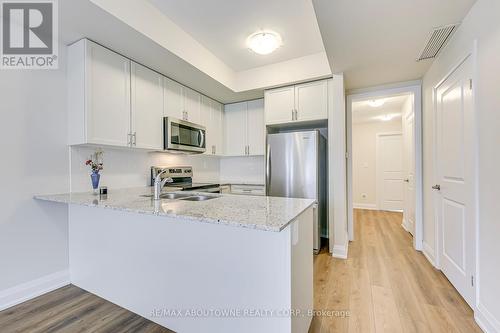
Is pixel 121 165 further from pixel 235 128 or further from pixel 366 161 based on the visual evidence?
pixel 366 161

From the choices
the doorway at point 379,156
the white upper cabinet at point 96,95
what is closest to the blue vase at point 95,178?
the white upper cabinet at point 96,95

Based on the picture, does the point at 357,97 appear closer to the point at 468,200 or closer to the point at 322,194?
the point at 322,194

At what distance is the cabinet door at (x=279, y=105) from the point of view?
3242 millimetres

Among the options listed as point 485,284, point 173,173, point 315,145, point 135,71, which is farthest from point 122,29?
point 485,284

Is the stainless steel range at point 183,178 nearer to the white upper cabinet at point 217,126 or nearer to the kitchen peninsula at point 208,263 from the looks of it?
the white upper cabinet at point 217,126

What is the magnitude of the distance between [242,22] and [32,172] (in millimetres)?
2413

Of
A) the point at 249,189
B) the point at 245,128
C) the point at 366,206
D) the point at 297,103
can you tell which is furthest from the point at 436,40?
the point at 366,206

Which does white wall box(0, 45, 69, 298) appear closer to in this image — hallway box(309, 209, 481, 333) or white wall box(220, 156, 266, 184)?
hallway box(309, 209, 481, 333)

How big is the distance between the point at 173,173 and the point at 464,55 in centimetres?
334

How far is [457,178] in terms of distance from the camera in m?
2.00

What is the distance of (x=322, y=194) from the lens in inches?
124

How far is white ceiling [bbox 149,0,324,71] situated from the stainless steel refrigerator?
1102mm

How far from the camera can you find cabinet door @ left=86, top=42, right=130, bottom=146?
2119 millimetres

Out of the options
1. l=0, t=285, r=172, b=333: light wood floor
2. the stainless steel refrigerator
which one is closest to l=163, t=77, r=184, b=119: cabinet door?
the stainless steel refrigerator
